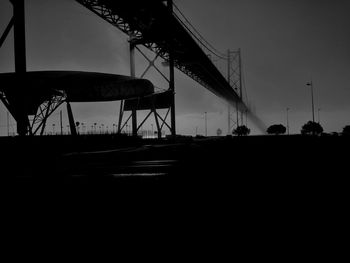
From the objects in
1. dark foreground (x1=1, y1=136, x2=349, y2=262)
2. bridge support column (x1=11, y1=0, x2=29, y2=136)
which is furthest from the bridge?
dark foreground (x1=1, y1=136, x2=349, y2=262)

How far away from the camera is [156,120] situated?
1055 inches

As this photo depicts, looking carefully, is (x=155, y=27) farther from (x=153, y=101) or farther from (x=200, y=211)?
(x=200, y=211)

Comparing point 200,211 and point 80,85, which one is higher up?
point 80,85

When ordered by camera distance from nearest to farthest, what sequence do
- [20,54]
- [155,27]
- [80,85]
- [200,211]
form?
[200,211]
[20,54]
[155,27]
[80,85]

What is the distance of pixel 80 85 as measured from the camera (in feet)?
84.0

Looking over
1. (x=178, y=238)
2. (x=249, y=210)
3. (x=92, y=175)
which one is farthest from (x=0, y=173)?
(x=249, y=210)

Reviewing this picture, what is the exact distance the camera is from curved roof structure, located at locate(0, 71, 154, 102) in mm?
A: 22516

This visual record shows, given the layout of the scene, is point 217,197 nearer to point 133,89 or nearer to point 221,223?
point 221,223

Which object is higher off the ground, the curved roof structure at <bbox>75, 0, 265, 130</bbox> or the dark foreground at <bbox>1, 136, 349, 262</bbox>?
the curved roof structure at <bbox>75, 0, 265, 130</bbox>

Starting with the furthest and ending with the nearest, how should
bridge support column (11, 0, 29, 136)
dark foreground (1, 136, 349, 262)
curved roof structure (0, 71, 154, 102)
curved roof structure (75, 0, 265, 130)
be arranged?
curved roof structure (0, 71, 154, 102) → curved roof structure (75, 0, 265, 130) → bridge support column (11, 0, 29, 136) → dark foreground (1, 136, 349, 262)

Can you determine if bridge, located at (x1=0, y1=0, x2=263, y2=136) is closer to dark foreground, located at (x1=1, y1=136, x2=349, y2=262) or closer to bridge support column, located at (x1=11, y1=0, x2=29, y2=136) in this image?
bridge support column, located at (x1=11, y1=0, x2=29, y2=136)

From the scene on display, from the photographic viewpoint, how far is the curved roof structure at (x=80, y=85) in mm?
22516

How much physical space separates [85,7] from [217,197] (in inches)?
685

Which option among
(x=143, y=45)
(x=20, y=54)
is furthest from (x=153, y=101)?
(x=20, y=54)
